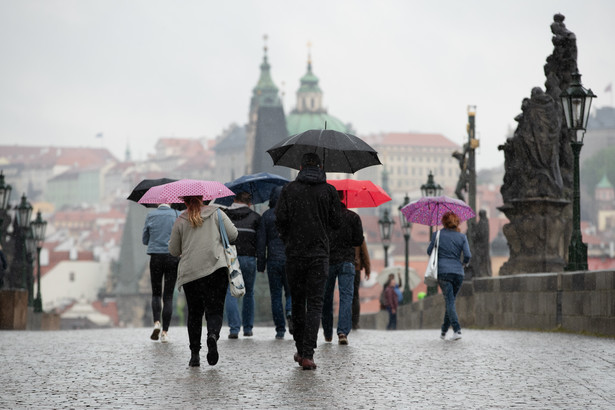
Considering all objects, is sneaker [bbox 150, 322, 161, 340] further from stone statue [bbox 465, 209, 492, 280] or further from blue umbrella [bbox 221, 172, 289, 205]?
stone statue [bbox 465, 209, 492, 280]

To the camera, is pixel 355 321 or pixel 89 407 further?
pixel 355 321

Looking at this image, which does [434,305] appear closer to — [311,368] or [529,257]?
[529,257]

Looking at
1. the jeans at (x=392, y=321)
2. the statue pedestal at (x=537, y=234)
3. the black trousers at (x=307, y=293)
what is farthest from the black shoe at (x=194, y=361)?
the jeans at (x=392, y=321)

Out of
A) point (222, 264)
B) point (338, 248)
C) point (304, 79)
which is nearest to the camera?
point (222, 264)

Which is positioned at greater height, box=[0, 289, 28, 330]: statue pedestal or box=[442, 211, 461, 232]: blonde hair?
box=[442, 211, 461, 232]: blonde hair

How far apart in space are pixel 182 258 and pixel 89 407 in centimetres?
254

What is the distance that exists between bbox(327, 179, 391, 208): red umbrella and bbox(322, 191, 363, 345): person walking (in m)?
0.71

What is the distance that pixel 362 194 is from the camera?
12422 millimetres

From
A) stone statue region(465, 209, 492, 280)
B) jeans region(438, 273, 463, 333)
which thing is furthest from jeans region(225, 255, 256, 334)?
stone statue region(465, 209, 492, 280)

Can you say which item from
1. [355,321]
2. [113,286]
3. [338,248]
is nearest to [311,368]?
[338,248]

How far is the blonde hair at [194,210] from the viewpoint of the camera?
30.5ft

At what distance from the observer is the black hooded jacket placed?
914 centimetres

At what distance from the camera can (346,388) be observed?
25.6ft

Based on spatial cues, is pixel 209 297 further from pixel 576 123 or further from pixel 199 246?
pixel 576 123
